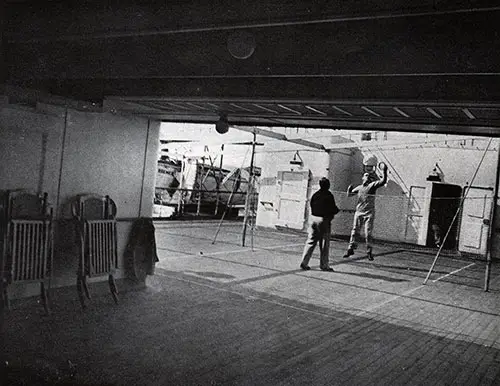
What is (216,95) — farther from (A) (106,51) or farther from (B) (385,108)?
(B) (385,108)

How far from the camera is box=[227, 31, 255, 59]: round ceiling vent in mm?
3312

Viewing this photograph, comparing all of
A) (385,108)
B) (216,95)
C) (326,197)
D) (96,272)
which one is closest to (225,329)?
(96,272)

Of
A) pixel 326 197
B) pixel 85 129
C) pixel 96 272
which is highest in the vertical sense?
pixel 85 129

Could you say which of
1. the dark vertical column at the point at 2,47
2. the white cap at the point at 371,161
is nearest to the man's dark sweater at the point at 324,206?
the dark vertical column at the point at 2,47

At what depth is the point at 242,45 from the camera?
3.33 metres

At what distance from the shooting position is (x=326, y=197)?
9.17 metres

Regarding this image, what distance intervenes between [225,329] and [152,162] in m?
3.03

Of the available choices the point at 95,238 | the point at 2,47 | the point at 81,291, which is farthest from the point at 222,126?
the point at 81,291

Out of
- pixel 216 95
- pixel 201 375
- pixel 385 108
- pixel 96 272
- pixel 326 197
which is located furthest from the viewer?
pixel 326 197

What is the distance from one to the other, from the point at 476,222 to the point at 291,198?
627 centimetres

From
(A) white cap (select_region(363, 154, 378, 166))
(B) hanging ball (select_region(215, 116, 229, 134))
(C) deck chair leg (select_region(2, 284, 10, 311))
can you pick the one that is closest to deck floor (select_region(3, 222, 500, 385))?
(C) deck chair leg (select_region(2, 284, 10, 311))

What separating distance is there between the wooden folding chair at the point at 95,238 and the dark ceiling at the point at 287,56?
1.60 meters

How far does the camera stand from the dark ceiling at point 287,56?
2840 millimetres

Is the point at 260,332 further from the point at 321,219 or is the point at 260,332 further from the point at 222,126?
the point at 321,219
